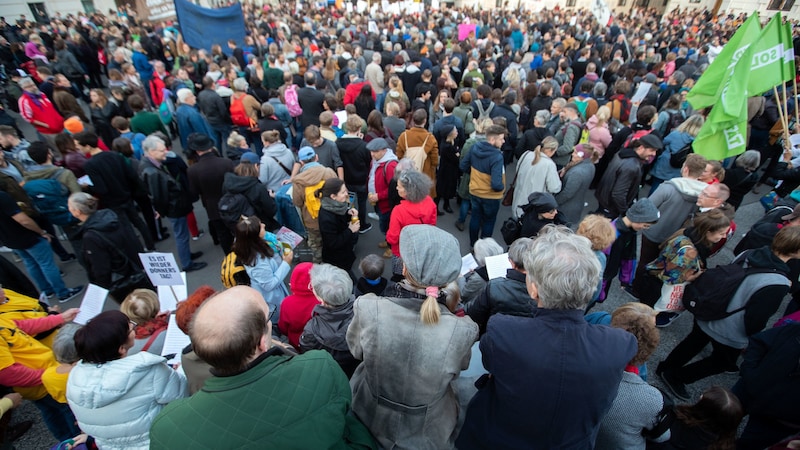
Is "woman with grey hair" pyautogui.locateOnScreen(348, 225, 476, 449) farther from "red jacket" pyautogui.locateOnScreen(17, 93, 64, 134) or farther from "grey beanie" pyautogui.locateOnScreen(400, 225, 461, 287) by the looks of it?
"red jacket" pyautogui.locateOnScreen(17, 93, 64, 134)

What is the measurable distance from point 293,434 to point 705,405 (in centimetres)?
214

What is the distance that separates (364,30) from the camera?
1630 cm

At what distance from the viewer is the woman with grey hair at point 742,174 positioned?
4.80 meters

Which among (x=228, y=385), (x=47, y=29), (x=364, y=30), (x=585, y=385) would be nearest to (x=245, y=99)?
(x=228, y=385)

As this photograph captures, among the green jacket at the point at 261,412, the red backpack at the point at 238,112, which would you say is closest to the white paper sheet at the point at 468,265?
the green jacket at the point at 261,412

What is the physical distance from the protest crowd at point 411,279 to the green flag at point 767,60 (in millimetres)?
33

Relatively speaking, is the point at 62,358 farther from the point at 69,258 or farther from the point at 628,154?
the point at 628,154

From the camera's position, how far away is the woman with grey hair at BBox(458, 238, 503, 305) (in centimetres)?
317

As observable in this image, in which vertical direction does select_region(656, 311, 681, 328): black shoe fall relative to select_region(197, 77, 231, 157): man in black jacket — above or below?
below

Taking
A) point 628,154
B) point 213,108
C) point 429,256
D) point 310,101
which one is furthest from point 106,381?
point 213,108

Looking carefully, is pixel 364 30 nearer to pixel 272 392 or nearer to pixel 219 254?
pixel 219 254

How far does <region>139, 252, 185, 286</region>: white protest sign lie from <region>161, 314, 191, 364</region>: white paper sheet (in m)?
0.92

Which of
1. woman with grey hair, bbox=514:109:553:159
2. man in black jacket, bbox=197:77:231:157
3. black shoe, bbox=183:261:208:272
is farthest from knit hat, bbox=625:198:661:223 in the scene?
A: man in black jacket, bbox=197:77:231:157

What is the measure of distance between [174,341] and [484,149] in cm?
387
